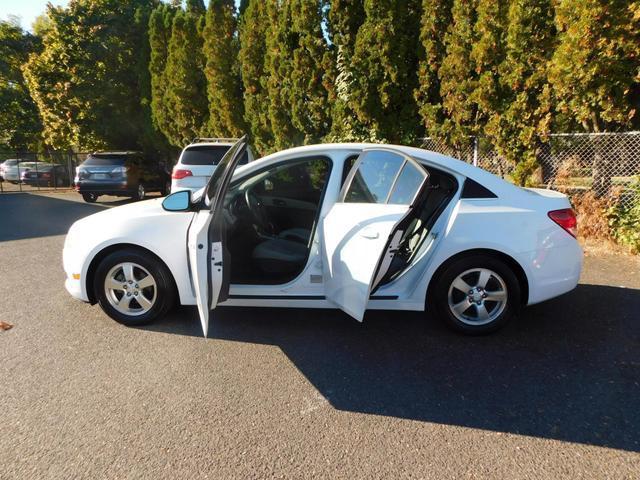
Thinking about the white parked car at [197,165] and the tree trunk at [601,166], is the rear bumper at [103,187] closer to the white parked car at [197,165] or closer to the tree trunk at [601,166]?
the white parked car at [197,165]

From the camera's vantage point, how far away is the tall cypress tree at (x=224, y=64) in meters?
14.0

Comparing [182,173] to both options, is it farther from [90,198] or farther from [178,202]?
[90,198]

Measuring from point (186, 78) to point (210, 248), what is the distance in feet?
47.1

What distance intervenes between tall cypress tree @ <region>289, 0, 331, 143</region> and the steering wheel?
6.31 meters

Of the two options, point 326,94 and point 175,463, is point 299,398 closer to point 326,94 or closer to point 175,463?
point 175,463

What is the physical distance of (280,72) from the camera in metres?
11.0

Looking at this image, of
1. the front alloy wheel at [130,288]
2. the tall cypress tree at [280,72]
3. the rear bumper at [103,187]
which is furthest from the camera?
the rear bumper at [103,187]

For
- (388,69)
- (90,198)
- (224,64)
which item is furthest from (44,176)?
(388,69)

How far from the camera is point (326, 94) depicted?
10172mm

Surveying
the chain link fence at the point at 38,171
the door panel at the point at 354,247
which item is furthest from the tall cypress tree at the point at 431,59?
the chain link fence at the point at 38,171

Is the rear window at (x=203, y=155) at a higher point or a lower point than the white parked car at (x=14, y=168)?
higher

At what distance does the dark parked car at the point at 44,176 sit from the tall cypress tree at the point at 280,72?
13415 mm

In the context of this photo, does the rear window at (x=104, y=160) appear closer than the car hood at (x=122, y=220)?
No

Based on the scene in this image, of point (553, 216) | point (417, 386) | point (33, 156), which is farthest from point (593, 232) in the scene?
point (33, 156)
